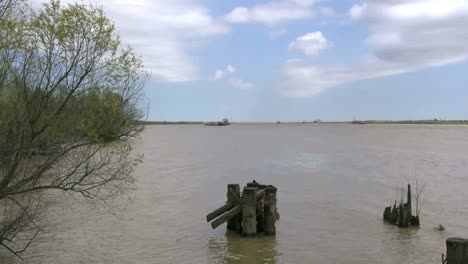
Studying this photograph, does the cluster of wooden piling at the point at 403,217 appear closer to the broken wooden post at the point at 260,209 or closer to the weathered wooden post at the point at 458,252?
the broken wooden post at the point at 260,209

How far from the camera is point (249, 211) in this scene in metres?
15.8

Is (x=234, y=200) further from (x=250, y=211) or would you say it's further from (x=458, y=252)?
(x=458, y=252)

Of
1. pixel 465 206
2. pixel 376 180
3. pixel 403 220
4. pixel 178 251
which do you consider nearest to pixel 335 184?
pixel 376 180

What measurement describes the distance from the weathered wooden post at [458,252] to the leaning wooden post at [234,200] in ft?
24.0

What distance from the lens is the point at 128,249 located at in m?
15.2

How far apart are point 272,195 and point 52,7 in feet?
30.7

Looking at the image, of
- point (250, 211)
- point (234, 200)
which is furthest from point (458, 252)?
point (234, 200)

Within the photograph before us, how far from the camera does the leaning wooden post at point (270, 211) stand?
16141 millimetres

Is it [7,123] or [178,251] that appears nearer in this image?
[7,123]

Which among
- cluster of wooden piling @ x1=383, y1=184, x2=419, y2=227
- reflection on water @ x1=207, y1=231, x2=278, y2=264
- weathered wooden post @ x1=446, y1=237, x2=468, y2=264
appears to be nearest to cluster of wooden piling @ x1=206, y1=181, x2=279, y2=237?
reflection on water @ x1=207, y1=231, x2=278, y2=264

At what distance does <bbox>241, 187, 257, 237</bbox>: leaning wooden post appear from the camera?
15742mm

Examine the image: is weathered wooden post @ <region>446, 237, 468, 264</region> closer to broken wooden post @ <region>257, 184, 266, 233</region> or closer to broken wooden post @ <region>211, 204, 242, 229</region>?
broken wooden post @ <region>257, 184, 266, 233</region>

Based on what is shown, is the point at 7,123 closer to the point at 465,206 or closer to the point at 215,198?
the point at 215,198

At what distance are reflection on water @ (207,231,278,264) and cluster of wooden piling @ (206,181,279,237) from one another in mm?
325
